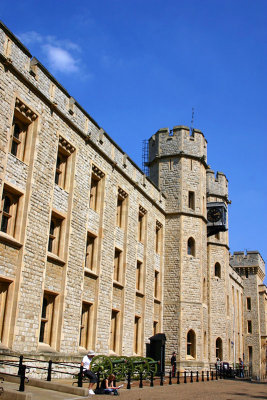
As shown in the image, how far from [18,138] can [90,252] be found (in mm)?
6655

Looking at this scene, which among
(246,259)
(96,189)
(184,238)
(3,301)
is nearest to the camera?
(3,301)

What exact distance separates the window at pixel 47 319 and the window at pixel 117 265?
20.3 ft

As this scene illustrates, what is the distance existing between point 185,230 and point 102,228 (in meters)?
9.94

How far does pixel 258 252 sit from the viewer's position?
5869 cm

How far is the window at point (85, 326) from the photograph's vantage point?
19875 millimetres

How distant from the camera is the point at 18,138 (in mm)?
16875

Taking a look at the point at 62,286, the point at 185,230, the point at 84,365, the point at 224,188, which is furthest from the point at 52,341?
the point at 224,188

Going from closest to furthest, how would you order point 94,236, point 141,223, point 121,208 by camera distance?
point 94,236 → point 121,208 → point 141,223

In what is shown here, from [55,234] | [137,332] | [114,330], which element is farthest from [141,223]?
[55,234]

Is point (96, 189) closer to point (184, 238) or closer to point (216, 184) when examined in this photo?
point (184, 238)

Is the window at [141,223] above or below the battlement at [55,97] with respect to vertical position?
below

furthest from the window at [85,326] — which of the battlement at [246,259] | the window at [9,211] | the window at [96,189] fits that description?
the battlement at [246,259]

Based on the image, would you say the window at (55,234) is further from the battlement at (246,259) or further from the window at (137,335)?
the battlement at (246,259)

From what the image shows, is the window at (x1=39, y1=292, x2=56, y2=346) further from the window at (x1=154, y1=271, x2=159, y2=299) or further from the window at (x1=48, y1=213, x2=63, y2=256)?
the window at (x1=154, y1=271, x2=159, y2=299)
